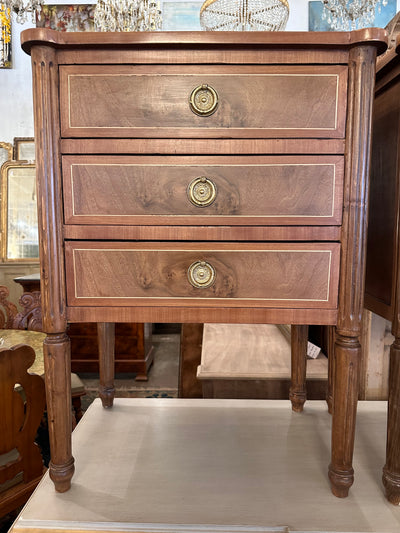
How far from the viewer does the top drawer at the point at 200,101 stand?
638 mm

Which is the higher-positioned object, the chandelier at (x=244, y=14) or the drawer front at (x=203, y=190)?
the chandelier at (x=244, y=14)

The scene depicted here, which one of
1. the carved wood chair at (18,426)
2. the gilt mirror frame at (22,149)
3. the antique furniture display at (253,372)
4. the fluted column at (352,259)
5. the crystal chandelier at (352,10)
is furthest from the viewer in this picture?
the gilt mirror frame at (22,149)

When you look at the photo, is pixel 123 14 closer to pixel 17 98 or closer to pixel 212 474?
pixel 212 474

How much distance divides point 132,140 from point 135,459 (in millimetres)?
622

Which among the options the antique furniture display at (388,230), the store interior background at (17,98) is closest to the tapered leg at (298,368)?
the antique furniture display at (388,230)

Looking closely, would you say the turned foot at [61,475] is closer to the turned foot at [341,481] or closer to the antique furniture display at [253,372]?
the turned foot at [341,481]

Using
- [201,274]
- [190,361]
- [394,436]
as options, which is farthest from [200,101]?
[190,361]

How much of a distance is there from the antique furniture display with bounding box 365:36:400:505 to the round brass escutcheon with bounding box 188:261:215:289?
0.32m

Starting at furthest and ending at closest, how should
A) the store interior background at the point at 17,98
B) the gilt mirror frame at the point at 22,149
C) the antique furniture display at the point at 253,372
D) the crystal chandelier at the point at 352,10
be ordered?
the gilt mirror frame at the point at 22,149 → the store interior background at the point at 17,98 → the crystal chandelier at the point at 352,10 → the antique furniture display at the point at 253,372

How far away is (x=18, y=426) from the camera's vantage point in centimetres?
116

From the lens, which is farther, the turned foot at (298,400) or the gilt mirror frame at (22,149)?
the gilt mirror frame at (22,149)

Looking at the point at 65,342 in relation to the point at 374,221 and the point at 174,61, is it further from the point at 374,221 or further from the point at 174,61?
the point at 374,221

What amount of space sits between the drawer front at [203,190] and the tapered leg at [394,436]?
0.88 ft

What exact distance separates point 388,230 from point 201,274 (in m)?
0.38
